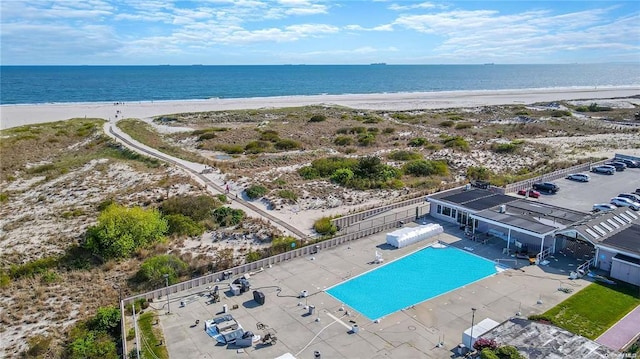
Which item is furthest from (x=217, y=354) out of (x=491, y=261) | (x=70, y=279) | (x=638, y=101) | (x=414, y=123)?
(x=638, y=101)

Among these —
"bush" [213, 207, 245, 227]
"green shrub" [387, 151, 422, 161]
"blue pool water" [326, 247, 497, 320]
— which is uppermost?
"green shrub" [387, 151, 422, 161]

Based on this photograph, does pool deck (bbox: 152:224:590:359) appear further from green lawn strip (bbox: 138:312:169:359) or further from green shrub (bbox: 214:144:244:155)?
green shrub (bbox: 214:144:244:155)

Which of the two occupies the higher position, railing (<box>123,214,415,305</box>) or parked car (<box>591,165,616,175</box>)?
parked car (<box>591,165,616,175</box>)

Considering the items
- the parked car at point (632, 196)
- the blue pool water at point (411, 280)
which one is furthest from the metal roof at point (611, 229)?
the parked car at point (632, 196)

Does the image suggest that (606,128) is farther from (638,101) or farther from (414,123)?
(638,101)

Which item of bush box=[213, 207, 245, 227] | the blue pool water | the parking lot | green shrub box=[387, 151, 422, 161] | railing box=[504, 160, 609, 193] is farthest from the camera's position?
green shrub box=[387, 151, 422, 161]

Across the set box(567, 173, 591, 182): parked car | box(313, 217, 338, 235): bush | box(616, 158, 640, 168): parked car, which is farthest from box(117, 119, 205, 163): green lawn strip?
box(616, 158, 640, 168): parked car
